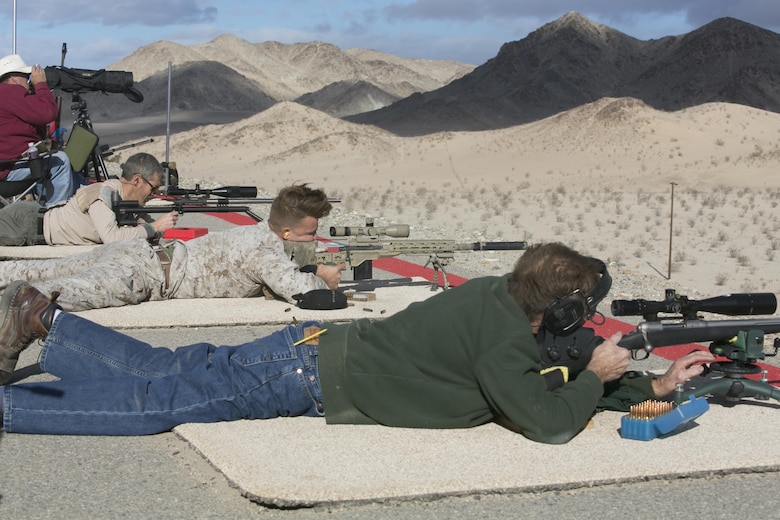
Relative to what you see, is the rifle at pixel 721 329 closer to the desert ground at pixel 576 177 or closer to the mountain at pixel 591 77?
the desert ground at pixel 576 177

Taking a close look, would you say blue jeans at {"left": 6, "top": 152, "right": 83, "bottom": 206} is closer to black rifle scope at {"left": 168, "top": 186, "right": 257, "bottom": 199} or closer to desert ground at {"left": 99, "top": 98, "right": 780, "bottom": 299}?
black rifle scope at {"left": 168, "top": 186, "right": 257, "bottom": 199}

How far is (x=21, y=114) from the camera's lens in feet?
34.0

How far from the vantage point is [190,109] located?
7538 centimetres

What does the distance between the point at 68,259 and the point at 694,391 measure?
4.27m

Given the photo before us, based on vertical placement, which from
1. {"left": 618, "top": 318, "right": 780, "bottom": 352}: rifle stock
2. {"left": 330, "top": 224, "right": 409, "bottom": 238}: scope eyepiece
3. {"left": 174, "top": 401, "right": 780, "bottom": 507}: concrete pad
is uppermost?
{"left": 330, "top": 224, "right": 409, "bottom": 238}: scope eyepiece

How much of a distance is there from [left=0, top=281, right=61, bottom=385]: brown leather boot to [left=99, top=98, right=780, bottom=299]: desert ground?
6060 millimetres

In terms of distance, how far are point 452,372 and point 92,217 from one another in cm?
523

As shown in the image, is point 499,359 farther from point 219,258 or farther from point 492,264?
point 492,264

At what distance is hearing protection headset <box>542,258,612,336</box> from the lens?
12.3 ft

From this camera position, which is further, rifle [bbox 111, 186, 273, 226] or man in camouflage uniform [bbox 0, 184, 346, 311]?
rifle [bbox 111, 186, 273, 226]

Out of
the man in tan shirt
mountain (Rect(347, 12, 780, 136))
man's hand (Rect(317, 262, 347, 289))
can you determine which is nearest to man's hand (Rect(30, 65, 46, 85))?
the man in tan shirt

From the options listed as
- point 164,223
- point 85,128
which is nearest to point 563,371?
point 164,223

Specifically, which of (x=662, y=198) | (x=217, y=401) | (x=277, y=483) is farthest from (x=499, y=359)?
(x=662, y=198)

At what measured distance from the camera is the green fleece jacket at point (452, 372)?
374 centimetres
